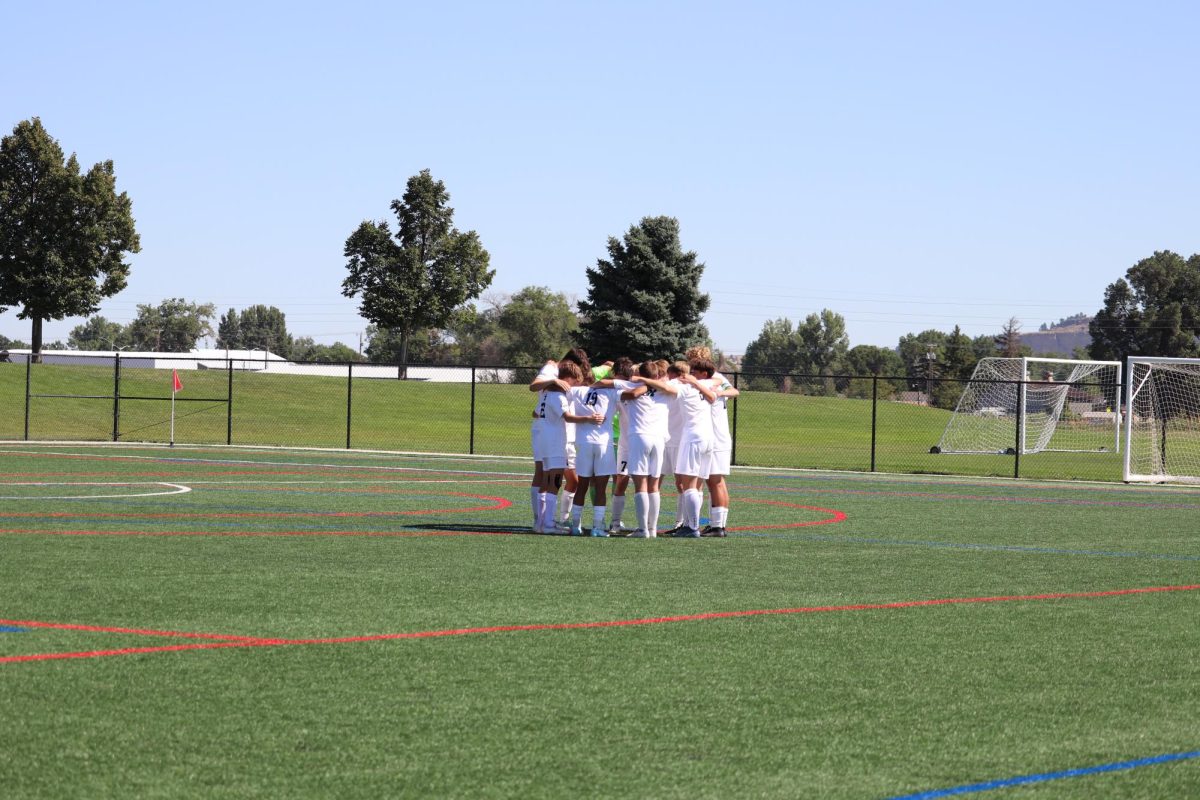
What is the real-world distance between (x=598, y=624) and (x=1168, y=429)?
114 ft

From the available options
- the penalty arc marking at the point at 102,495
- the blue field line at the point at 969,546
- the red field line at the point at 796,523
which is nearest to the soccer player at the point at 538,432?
the blue field line at the point at 969,546

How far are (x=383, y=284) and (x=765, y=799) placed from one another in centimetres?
7604

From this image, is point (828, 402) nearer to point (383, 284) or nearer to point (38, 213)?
point (383, 284)

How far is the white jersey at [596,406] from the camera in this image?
15195mm

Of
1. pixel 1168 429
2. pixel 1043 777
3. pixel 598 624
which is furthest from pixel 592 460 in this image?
pixel 1168 429

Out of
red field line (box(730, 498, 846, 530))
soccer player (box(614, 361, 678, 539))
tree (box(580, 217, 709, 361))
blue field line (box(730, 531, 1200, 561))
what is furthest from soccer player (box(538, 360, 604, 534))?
tree (box(580, 217, 709, 361))

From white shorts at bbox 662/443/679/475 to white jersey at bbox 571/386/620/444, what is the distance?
82cm

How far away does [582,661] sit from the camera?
805 centimetres

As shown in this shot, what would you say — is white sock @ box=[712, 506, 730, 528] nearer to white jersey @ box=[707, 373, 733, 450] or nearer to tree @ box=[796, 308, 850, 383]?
white jersey @ box=[707, 373, 733, 450]

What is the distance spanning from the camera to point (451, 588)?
35.7 feet

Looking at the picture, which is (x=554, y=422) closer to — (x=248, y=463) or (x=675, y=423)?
(x=675, y=423)

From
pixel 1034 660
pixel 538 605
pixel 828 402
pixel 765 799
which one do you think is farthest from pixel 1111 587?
pixel 828 402

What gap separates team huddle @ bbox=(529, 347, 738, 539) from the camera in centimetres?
1518

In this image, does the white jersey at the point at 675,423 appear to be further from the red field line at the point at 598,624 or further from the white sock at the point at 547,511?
the red field line at the point at 598,624
